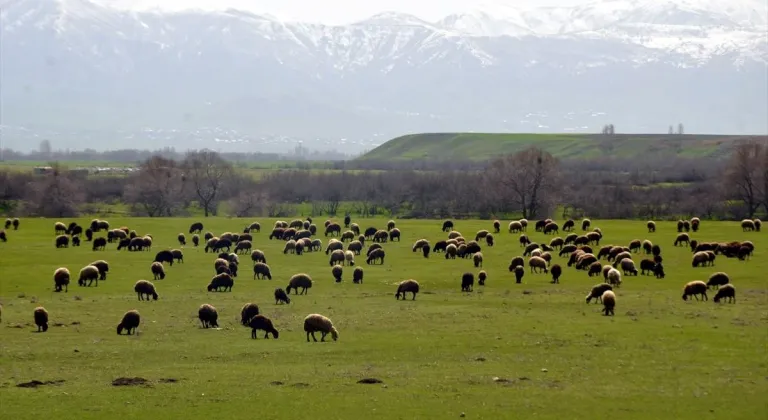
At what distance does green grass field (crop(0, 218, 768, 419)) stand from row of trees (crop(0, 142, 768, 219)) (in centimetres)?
5938

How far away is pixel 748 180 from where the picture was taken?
102m

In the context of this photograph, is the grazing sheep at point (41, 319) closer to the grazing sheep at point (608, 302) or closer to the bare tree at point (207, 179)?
the grazing sheep at point (608, 302)

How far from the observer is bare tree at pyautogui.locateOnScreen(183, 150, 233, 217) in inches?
4710

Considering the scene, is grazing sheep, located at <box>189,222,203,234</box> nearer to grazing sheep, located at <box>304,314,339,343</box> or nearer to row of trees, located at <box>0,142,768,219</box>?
row of trees, located at <box>0,142,768,219</box>

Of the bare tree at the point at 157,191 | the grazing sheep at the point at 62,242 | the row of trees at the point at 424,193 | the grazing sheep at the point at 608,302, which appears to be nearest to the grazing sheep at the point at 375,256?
the grazing sheep at the point at 608,302

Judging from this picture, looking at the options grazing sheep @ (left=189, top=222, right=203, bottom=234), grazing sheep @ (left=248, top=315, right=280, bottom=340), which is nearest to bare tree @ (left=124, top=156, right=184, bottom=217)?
grazing sheep @ (left=189, top=222, right=203, bottom=234)

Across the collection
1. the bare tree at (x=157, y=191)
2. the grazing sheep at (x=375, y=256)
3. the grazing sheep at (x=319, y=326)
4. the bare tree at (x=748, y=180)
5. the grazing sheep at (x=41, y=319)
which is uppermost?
the bare tree at (x=748, y=180)

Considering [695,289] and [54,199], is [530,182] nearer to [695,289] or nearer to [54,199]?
[54,199]

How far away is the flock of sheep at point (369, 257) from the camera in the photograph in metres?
33.5

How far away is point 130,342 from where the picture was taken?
29641 millimetres

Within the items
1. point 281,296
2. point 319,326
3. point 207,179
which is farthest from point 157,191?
point 319,326

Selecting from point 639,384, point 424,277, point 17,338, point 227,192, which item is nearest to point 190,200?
point 227,192

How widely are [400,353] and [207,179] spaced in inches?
3836

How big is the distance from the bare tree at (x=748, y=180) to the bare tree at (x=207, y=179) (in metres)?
59.0
